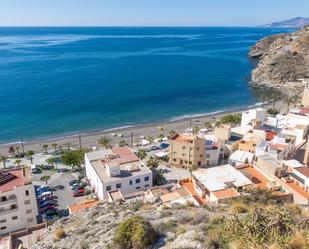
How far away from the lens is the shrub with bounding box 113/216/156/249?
16125mm

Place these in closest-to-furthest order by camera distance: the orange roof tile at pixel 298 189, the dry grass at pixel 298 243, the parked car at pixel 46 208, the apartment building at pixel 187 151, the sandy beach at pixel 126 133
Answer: the dry grass at pixel 298 243 → the orange roof tile at pixel 298 189 → the parked car at pixel 46 208 → the apartment building at pixel 187 151 → the sandy beach at pixel 126 133

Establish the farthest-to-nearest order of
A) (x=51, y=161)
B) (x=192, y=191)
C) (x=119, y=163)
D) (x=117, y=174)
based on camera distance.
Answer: (x=51, y=161)
(x=119, y=163)
(x=117, y=174)
(x=192, y=191)

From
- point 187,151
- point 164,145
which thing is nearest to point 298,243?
point 187,151

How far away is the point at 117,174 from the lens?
137 feet

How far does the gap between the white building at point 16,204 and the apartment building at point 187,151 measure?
25250mm

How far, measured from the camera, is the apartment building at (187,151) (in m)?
51.1


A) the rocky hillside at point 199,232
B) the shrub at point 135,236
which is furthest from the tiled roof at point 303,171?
the shrub at point 135,236

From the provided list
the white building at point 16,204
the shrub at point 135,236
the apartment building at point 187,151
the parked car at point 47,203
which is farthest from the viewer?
the apartment building at point 187,151

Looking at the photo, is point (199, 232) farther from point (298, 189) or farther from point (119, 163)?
point (119, 163)

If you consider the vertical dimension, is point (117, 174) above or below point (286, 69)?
below

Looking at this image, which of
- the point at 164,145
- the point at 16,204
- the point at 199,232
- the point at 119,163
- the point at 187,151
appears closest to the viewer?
the point at 199,232

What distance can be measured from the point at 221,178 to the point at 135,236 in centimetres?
2300

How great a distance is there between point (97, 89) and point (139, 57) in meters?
85.9

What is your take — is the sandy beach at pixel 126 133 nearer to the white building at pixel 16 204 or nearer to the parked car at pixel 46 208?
the parked car at pixel 46 208
